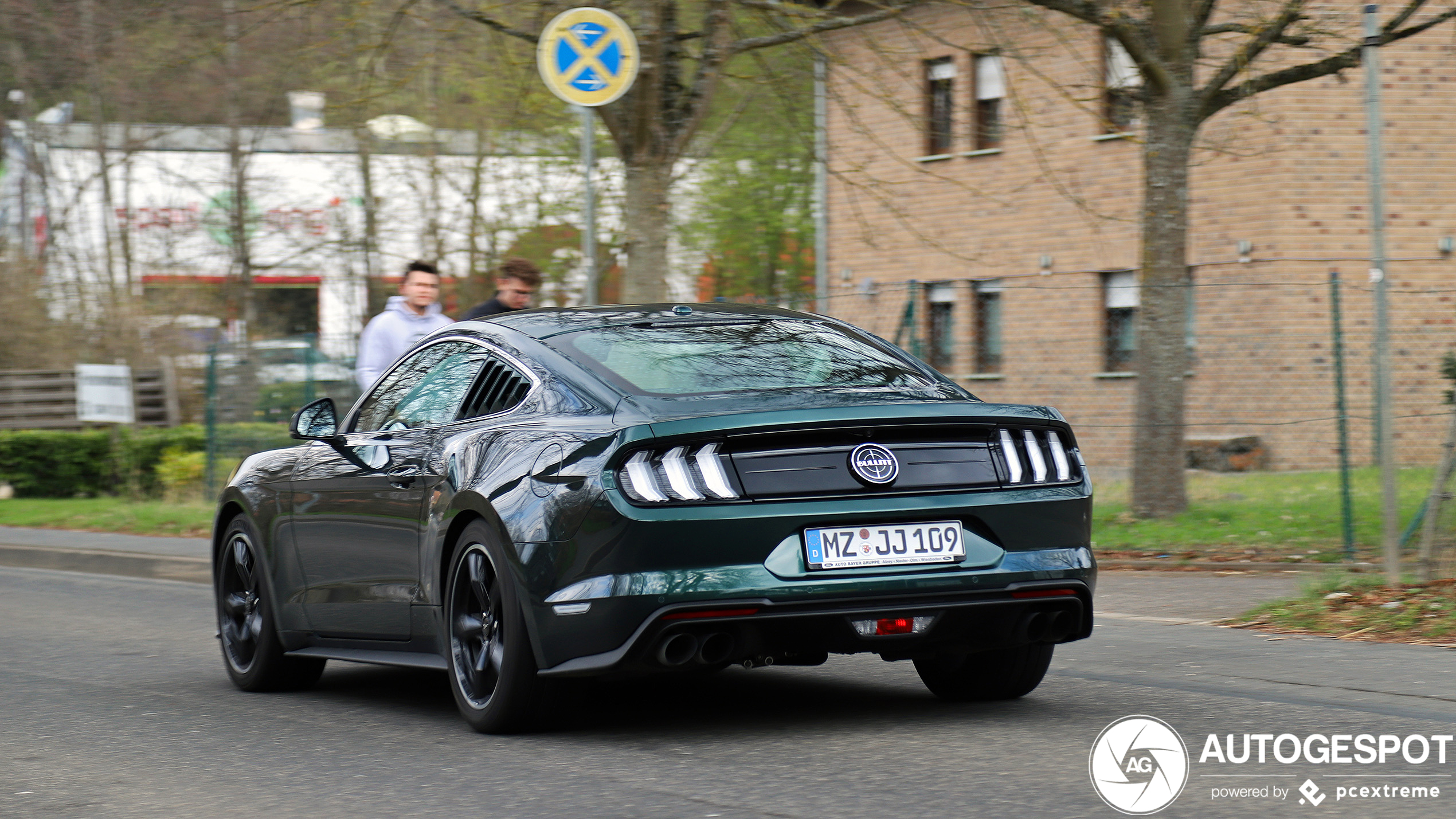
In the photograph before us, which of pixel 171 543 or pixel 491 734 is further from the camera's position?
pixel 171 543

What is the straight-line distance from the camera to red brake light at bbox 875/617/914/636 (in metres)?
5.72

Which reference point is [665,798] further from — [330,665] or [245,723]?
[330,665]

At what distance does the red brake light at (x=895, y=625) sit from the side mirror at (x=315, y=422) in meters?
2.88

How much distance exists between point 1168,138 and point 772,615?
927cm

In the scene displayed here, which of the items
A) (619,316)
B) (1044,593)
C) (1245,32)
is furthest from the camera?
(1245,32)

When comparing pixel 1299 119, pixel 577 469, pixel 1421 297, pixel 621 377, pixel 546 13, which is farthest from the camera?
pixel 1299 119

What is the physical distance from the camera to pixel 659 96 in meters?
14.5

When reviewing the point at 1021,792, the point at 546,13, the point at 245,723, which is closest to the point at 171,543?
the point at 546,13

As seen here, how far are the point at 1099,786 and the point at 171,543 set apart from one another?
43.4ft

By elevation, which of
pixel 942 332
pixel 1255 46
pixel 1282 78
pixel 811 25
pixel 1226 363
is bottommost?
pixel 1226 363

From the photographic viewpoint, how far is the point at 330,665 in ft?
29.1

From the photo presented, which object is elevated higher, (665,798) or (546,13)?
(546,13)

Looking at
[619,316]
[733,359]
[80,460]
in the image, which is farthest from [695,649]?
[80,460]

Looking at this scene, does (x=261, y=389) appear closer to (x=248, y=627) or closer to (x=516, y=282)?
(x=516, y=282)
